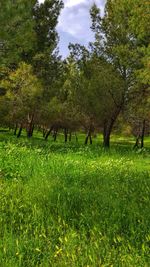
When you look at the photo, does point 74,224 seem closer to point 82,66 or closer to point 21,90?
point 82,66

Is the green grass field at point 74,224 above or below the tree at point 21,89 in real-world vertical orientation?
below

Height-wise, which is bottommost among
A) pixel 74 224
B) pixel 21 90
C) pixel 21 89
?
pixel 74 224

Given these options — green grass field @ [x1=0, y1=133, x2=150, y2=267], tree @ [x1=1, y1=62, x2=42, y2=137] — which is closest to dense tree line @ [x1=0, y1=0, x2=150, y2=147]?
tree @ [x1=1, y1=62, x2=42, y2=137]

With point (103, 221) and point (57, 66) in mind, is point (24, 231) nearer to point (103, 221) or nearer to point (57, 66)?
point (103, 221)

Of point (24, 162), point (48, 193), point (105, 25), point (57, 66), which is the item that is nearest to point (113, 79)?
point (105, 25)

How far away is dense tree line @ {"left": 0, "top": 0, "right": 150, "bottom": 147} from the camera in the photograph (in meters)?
30.2

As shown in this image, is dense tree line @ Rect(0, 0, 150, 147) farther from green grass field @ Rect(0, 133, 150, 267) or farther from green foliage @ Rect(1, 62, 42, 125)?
green grass field @ Rect(0, 133, 150, 267)

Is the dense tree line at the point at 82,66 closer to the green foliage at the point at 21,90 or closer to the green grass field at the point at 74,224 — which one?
the green foliage at the point at 21,90

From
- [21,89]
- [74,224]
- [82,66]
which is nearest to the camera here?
[74,224]

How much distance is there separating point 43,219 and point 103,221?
105 centimetres

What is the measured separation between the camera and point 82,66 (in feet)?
139

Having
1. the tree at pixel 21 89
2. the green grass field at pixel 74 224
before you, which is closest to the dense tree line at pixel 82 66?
the tree at pixel 21 89

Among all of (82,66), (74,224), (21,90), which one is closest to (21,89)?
(21,90)

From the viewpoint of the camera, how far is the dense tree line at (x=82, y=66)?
30250mm
